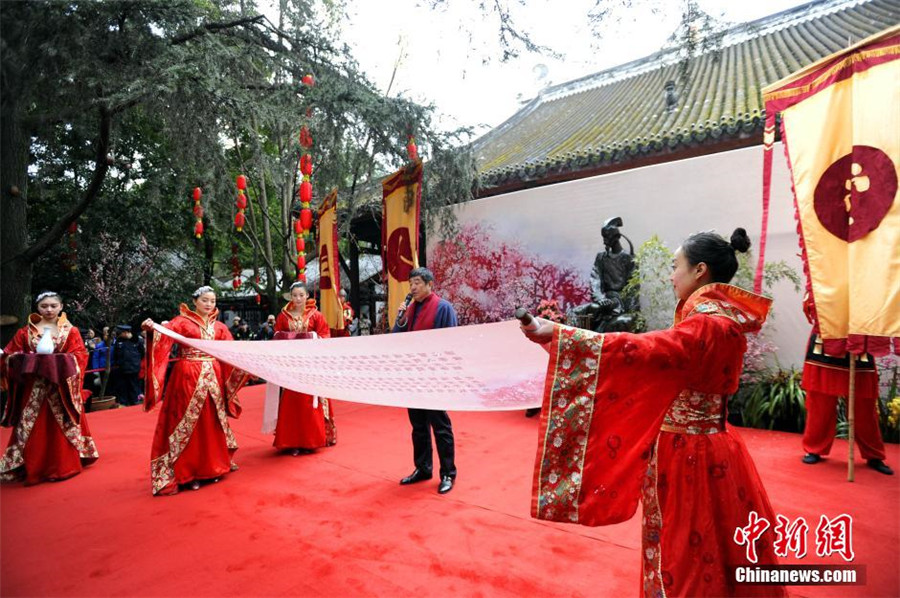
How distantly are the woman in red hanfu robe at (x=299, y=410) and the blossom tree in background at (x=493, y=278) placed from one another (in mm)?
3413

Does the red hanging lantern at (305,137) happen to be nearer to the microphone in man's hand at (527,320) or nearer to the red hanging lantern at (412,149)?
the red hanging lantern at (412,149)

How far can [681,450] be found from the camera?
4.27 ft

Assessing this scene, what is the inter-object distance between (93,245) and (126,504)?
706 cm

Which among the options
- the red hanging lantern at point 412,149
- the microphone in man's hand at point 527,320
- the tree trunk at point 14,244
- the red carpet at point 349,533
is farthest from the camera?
the red hanging lantern at point 412,149

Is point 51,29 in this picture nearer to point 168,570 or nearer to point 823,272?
point 168,570

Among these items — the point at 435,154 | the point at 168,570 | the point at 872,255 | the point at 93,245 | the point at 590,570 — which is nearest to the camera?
the point at 590,570

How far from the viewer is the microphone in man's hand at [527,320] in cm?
116

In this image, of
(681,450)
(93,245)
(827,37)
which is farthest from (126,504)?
(827,37)

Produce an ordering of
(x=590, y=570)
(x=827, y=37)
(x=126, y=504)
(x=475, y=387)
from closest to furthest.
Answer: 1. (x=475, y=387)
2. (x=590, y=570)
3. (x=126, y=504)
4. (x=827, y=37)

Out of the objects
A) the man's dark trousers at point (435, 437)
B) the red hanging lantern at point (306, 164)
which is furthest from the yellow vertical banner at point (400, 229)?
the man's dark trousers at point (435, 437)

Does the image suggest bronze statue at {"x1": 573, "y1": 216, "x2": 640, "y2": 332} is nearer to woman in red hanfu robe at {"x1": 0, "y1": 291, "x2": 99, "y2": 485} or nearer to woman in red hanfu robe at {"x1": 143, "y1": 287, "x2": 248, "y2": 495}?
woman in red hanfu robe at {"x1": 143, "y1": 287, "x2": 248, "y2": 495}

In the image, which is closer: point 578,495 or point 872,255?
point 578,495

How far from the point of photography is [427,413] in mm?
2959

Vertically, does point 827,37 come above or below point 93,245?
above
